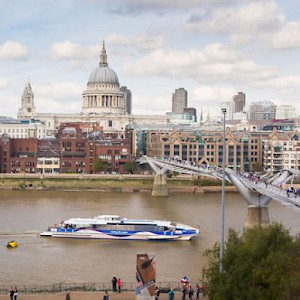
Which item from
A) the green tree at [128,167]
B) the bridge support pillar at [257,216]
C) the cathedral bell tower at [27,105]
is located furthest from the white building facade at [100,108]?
the bridge support pillar at [257,216]

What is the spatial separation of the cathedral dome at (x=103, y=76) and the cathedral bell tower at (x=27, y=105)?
33.0 feet

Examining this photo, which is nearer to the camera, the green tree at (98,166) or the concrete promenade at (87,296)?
the concrete promenade at (87,296)

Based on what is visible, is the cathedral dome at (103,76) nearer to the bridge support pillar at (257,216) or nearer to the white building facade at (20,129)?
the white building facade at (20,129)

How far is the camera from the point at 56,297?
19953mm

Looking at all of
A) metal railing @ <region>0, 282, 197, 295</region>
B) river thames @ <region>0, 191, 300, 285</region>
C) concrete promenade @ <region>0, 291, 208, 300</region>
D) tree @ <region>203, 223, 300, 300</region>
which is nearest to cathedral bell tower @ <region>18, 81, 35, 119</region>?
river thames @ <region>0, 191, 300, 285</region>

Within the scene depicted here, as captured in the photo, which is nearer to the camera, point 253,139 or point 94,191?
point 94,191

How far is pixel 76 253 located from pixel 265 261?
45.3 feet

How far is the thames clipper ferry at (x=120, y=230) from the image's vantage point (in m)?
33.2

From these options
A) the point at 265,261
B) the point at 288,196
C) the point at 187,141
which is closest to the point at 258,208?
the point at 288,196

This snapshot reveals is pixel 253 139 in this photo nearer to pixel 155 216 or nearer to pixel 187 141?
pixel 187 141

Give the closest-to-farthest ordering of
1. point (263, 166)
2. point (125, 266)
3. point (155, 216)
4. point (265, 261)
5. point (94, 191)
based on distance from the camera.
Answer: point (265, 261)
point (125, 266)
point (155, 216)
point (94, 191)
point (263, 166)

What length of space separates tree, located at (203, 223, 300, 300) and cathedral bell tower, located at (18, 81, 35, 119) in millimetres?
104796

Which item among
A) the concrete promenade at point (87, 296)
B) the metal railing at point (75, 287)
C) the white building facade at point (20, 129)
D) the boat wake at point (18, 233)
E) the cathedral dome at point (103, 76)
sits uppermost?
the cathedral dome at point (103, 76)

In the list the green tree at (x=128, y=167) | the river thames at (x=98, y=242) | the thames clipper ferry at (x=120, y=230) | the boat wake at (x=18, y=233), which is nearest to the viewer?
the river thames at (x=98, y=242)
